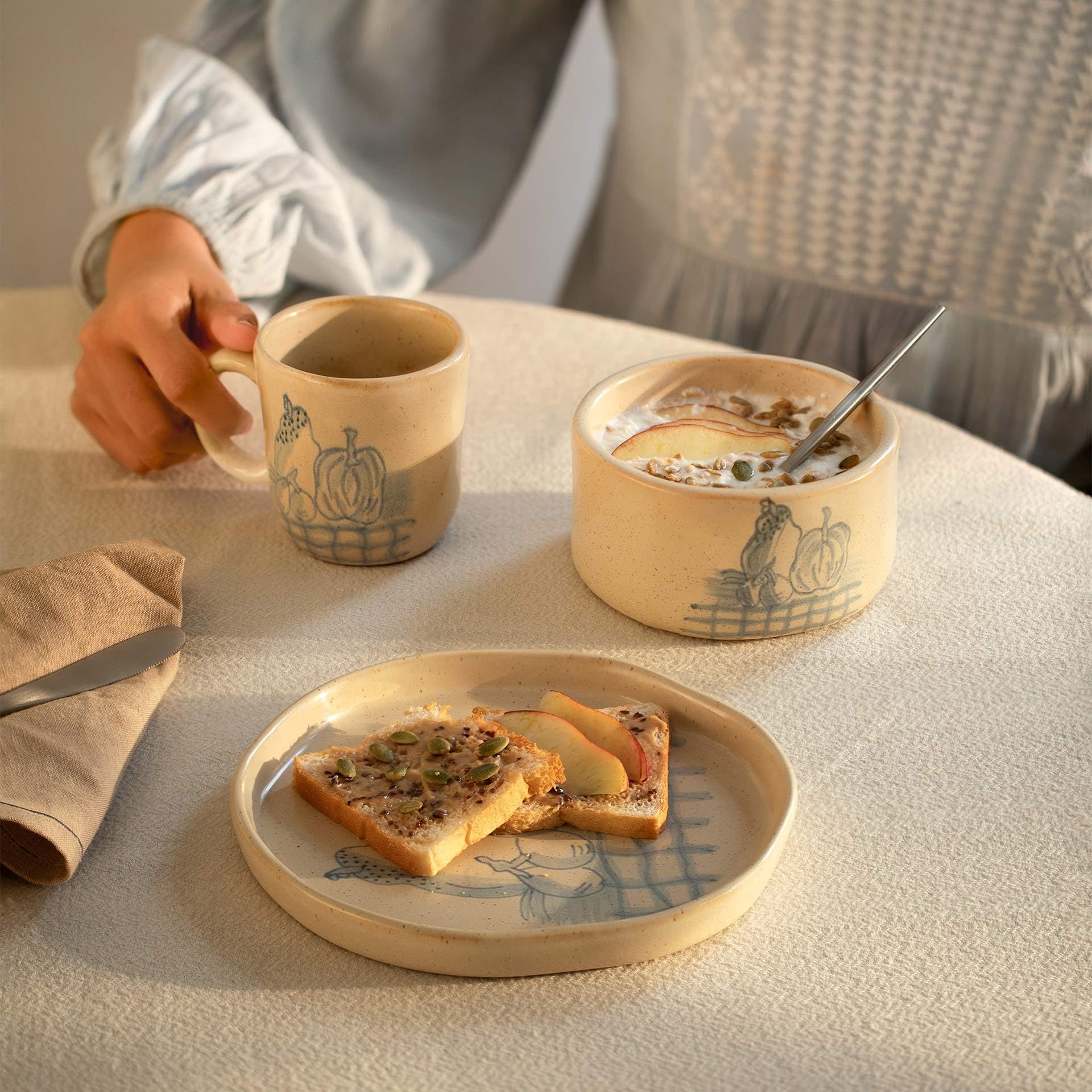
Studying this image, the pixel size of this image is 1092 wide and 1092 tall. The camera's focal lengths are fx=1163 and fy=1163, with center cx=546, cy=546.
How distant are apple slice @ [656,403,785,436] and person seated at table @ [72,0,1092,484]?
11.3 inches

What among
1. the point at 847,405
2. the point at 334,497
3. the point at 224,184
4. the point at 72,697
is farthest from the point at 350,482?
the point at 224,184

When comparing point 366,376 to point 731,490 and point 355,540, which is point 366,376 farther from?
point 731,490

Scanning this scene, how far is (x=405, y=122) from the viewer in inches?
56.0

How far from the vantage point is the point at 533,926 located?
1.70ft

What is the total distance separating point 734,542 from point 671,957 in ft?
0.87

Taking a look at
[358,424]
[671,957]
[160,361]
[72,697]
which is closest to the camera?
[671,957]

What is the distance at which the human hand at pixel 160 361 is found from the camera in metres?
0.87

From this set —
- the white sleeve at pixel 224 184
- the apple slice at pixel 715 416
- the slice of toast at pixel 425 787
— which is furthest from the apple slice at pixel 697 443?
the white sleeve at pixel 224 184

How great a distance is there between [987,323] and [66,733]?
3.50ft

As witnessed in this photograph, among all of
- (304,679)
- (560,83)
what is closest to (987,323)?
(304,679)

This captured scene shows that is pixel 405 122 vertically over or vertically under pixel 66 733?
over

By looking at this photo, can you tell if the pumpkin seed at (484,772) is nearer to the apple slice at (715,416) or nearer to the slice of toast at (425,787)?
the slice of toast at (425,787)

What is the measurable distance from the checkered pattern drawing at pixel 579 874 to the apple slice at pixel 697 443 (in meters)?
0.27

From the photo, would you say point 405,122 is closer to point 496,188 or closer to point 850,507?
point 496,188
